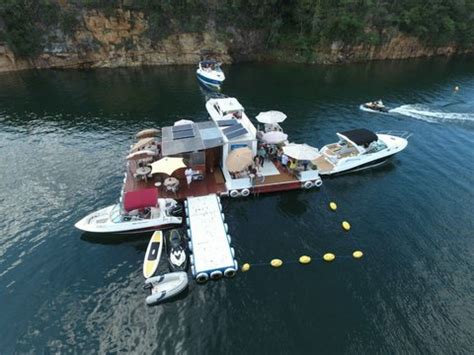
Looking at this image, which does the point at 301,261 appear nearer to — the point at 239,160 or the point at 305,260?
the point at 305,260

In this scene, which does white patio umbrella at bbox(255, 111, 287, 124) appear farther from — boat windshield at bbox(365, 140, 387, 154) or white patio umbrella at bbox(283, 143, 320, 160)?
boat windshield at bbox(365, 140, 387, 154)

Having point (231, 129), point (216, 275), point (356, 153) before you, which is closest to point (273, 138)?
point (231, 129)

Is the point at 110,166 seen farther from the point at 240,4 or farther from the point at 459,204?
the point at 240,4

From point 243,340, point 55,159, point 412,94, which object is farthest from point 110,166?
point 412,94

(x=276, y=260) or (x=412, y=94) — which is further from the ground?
(x=412, y=94)

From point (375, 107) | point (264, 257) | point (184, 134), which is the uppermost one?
point (184, 134)

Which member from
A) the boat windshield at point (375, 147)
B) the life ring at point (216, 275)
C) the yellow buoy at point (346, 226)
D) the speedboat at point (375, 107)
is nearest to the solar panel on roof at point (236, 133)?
the yellow buoy at point (346, 226)
